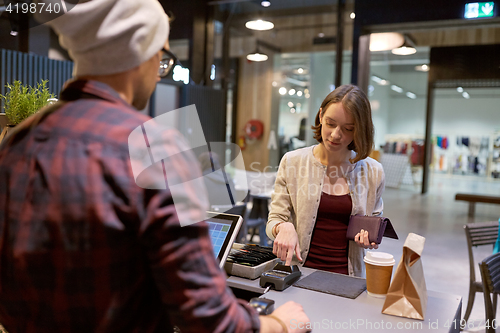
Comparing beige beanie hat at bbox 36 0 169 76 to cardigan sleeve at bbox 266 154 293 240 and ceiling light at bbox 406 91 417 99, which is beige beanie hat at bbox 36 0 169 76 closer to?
cardigan sleeve at bbox 266 154 293 240

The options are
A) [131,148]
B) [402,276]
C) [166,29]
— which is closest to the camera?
[131,148]

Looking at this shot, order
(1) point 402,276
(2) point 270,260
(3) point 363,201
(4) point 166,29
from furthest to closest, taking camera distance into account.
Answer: (3) point 363,201
(2) point 270,260
(1) point 402,276
(4) point 166,29

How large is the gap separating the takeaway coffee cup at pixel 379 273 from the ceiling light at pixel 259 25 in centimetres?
639

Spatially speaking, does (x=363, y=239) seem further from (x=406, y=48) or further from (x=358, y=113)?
(x=406, y=48)

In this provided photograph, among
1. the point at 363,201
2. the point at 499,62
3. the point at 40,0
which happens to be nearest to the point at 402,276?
the point at 363,201

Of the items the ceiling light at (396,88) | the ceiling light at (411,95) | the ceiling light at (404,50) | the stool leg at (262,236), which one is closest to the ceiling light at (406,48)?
the ceiling light at (404,50)

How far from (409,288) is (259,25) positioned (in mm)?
6638

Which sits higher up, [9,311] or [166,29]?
[166,29]

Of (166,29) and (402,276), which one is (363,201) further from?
(166,29)

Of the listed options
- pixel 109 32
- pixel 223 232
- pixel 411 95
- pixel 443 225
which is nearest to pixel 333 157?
pixel 223 232

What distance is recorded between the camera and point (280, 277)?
150 centimetres

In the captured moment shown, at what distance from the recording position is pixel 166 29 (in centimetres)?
75

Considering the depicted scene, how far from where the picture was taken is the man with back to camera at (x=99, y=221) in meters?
0.63

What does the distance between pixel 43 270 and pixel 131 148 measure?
24 centimetres
